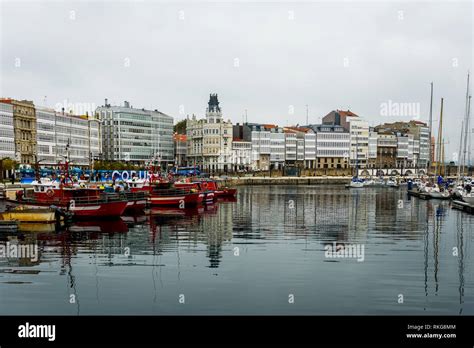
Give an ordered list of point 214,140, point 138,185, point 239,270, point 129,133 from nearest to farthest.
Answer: point 239,270
point 138,185
point 129,133
point 214,140

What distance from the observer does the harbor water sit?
1995cm

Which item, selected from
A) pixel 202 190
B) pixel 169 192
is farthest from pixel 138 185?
pixel 202 190

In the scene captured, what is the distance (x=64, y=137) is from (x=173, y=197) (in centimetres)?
8896

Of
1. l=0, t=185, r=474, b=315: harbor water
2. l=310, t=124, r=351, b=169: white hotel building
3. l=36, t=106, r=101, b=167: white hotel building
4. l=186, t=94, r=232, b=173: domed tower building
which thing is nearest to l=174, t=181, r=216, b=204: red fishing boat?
l=0, t=185, r=474, b=315: harbor water

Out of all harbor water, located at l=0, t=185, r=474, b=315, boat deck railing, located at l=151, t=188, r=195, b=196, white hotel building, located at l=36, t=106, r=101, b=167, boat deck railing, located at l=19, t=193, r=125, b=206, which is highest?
white hotel building, located at l=36, t=106, r=101, b=167

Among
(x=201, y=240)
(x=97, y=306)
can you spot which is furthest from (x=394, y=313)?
(x=201, y=240)

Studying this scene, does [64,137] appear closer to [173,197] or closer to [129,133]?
[129,133]

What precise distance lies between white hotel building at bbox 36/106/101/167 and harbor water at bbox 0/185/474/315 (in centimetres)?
8955

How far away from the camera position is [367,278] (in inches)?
953

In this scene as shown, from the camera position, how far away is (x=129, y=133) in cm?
17112

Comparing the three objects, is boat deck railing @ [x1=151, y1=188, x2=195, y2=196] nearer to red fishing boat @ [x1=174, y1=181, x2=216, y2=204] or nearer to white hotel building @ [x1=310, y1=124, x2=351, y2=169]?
red fishing boat @ [x1=174, y1=181, x2=216, y2=204]

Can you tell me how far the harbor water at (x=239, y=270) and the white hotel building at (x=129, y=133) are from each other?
126840mm
